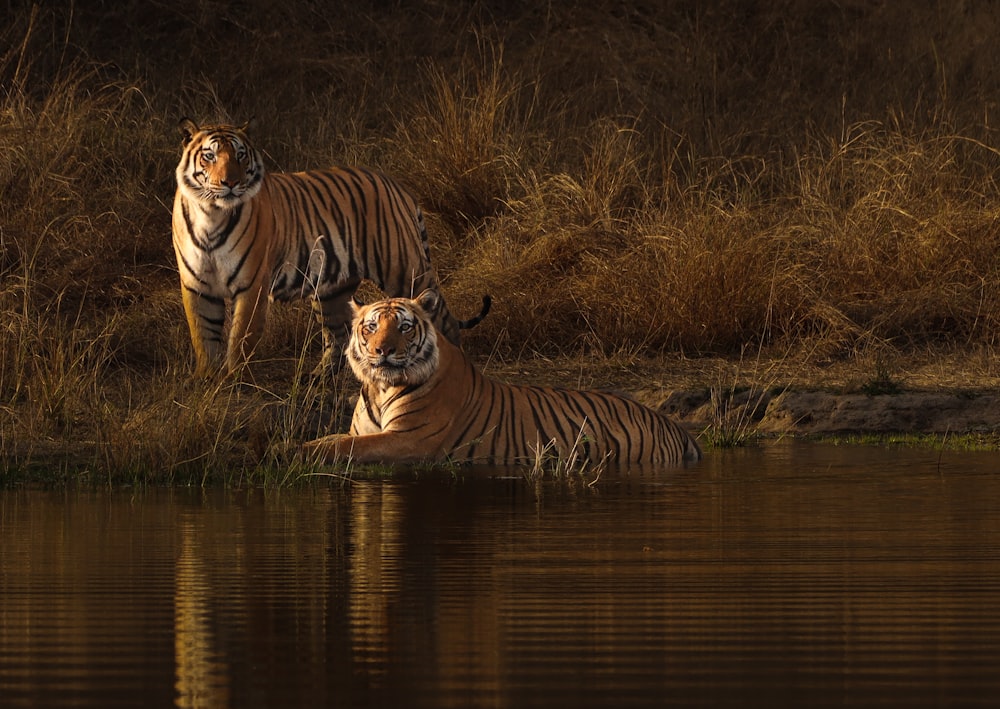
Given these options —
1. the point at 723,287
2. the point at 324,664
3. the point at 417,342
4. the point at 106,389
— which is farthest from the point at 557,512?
the point at 723,287

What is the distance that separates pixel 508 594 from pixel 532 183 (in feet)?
27.7

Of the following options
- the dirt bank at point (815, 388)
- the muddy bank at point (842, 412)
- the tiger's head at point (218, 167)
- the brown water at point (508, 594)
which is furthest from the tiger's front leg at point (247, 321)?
the brown water at point (508, 594)

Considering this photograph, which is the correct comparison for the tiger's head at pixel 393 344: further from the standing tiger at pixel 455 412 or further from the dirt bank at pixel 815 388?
the dirt bank at pixel 815 388

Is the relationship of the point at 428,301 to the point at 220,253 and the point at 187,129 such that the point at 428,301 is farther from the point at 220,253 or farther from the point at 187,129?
the point at 187,129

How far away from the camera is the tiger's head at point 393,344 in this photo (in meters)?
8.59

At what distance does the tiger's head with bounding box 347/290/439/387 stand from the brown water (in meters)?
0.71

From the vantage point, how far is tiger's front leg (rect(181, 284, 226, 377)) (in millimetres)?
10390

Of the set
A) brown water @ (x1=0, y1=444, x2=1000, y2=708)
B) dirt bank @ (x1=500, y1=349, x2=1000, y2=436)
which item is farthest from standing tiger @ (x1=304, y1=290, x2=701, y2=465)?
dirt bank @ (x1=500, y1=349, x2=1000, y2=436)

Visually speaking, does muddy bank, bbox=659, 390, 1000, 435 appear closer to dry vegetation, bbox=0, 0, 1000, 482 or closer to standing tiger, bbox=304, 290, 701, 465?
dry vegetation, bbox=0, 0, 1000, 482

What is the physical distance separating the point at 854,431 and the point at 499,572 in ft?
14.9

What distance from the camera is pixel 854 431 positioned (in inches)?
392

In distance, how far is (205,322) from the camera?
10.4 meters

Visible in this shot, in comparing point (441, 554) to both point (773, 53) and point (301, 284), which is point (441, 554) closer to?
point (301, 284)

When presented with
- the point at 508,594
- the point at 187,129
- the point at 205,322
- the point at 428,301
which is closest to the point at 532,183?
the point at 187,129
